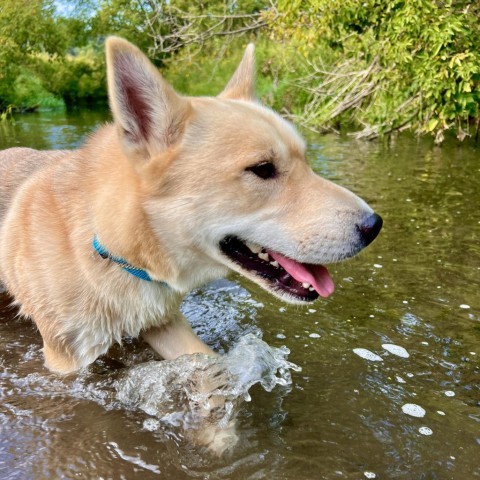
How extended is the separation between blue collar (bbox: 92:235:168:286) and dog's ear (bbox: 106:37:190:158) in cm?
51

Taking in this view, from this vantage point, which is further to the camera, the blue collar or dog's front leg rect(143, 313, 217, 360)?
dog's front leg rect(143, 313, 217, 360)

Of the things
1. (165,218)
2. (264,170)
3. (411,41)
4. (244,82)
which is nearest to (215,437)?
(165,218)

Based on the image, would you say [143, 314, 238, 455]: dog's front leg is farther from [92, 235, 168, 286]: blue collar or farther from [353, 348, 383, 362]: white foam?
[353, 348, 383, 362]: white foam

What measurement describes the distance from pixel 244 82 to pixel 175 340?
1.61 m

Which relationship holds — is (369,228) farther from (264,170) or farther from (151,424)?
(151,424)

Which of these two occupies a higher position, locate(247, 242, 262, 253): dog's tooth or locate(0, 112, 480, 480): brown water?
locate(247, 242, 262, 253): dog's tooth

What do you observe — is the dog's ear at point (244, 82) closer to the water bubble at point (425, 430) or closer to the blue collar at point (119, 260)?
the blue collar at point (119, 260)

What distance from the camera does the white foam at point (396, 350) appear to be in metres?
3.34

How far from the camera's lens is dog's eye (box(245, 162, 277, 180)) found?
8.14ft

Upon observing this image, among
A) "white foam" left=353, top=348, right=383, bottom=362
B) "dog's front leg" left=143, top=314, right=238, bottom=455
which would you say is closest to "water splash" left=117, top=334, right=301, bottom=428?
"dog's front leg" left=143, top=314, right=238, bottom=455

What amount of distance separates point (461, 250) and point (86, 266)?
359 centimetres

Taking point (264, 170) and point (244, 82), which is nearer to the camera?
point (264, 170)

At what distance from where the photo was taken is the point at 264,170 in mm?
2516

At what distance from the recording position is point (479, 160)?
915cm
